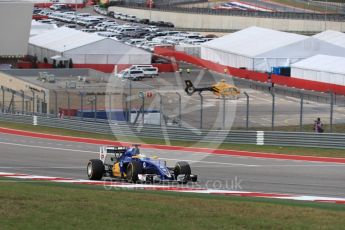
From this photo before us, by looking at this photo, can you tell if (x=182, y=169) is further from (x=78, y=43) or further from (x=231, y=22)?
(x=231, y=22)

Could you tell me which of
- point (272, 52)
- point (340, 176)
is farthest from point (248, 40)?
point (340, 176)

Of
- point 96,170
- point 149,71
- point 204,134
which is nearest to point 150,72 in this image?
point 149,71

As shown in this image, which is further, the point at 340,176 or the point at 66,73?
the point at 66,73

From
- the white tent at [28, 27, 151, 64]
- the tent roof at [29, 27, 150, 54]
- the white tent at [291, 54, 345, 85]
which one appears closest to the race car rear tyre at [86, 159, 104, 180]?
the white tent at [291, 54, 345, 85]

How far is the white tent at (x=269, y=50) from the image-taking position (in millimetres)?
72562

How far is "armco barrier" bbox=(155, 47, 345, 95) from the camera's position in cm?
6283

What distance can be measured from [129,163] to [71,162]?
7.95 meters

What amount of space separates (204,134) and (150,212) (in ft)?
72.6

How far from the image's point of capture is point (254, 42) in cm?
7756

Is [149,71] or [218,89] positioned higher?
[149,71]

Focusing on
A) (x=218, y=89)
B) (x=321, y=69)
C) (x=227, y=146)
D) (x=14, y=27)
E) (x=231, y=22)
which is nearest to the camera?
(x=227, y=146)

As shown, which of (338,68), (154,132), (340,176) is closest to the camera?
(340,176)

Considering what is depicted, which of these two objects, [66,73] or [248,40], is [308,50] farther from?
[66,73]

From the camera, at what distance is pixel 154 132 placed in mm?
40469
